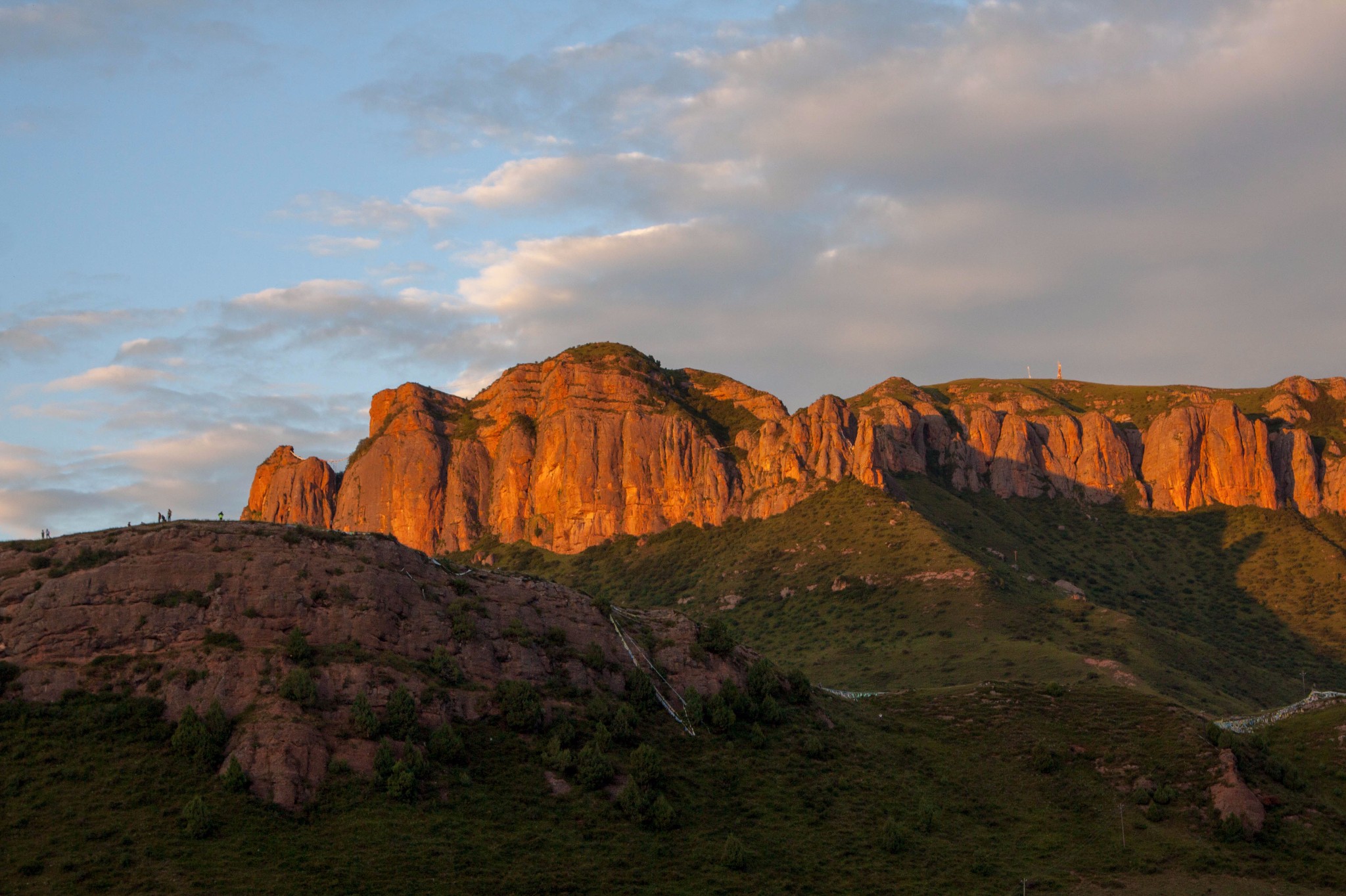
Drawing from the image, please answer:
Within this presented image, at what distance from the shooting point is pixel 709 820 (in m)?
65.0

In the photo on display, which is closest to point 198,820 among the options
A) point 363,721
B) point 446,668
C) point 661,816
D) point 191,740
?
point 191,740

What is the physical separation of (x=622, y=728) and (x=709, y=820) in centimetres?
795

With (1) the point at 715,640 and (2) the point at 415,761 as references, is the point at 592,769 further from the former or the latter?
(1) the point at 715,640

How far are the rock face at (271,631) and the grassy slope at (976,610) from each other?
2552 inches

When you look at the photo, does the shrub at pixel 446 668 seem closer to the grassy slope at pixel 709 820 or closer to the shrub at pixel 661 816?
the grassy slope at pixel 709 820

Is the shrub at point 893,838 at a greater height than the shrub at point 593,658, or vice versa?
the shrub at point 593,658

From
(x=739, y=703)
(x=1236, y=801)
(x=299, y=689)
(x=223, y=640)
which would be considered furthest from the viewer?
(x=739, y=703)

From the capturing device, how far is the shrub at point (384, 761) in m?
58.7

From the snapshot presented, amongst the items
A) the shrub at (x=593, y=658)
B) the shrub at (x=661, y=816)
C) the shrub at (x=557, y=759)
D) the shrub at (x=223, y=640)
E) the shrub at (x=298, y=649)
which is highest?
the shrub at (x=223, y=640)

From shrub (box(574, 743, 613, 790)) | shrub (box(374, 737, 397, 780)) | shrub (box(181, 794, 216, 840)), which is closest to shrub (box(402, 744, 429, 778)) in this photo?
shrub (box(374, 737, 397, 780))

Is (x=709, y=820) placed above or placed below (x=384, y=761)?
below

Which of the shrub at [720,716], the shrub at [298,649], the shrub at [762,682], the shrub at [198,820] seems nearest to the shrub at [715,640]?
the shrub at [762,682]

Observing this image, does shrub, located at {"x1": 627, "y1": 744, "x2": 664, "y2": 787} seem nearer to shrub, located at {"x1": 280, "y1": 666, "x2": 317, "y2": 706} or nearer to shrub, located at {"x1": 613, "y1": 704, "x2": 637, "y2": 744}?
shrub, located at {"x1": 613, "y1": 704, "x2": 637, "y2": 744}

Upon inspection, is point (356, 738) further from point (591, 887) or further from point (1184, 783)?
point (1184, 783)
